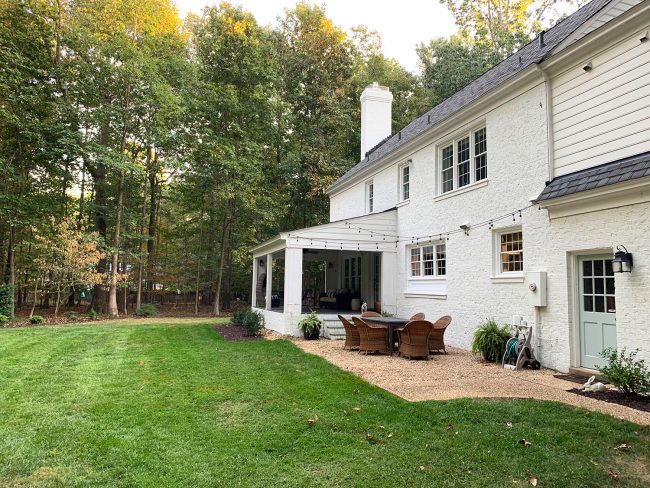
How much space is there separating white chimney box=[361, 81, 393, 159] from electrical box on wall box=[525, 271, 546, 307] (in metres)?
14.0

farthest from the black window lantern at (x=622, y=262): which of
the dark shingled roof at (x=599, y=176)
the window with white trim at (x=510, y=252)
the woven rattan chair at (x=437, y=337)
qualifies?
the woven rattan chair at (x=437, y=337)

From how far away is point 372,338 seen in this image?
9836 millimetres

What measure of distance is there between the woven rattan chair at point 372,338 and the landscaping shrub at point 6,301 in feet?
49.5

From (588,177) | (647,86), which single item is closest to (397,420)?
(588,177)

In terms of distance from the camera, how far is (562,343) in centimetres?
780

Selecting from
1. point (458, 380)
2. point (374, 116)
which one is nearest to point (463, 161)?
point (458, 380)

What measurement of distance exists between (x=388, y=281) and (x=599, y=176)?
306 inches

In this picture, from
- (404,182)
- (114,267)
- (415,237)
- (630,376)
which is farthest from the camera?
(114,267)

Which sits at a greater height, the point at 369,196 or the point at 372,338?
the point at 369,196

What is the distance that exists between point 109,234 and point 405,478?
81.8 feet

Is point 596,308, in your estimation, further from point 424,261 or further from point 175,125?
point 175,125

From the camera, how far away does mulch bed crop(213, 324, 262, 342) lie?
12.6m

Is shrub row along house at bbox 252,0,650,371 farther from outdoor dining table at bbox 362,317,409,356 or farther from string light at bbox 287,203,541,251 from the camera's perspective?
outdoor dining table at bbox 362,317,409,356

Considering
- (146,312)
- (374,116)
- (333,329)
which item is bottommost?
(146,312)
